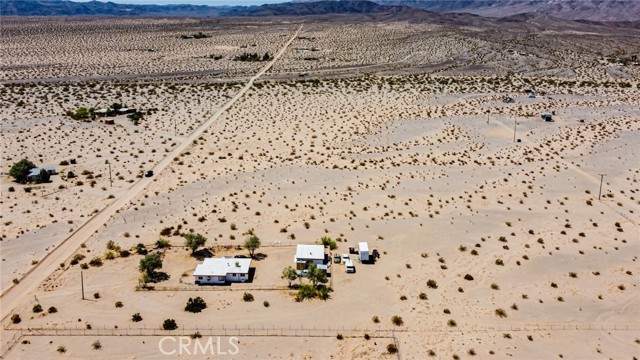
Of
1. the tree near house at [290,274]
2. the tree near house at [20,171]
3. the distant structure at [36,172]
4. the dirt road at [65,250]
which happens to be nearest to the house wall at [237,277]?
the tree near house at [290,274]

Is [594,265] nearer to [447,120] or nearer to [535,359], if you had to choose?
[535,359]

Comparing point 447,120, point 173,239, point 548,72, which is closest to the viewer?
point 173,239

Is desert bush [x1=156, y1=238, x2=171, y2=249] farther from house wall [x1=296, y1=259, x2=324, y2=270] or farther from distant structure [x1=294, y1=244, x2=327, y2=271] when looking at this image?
house wall [x1=296, y1=259, x2=324, y2=270]

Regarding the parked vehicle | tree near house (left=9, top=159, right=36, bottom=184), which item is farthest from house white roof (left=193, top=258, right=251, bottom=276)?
tree near house (left=9, top=159, right=36, bottom=184)

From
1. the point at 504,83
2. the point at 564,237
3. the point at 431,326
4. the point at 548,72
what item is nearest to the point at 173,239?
the point at 431,326

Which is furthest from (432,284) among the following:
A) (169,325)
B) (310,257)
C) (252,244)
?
(169,325)

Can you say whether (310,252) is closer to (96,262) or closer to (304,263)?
(304,263)
